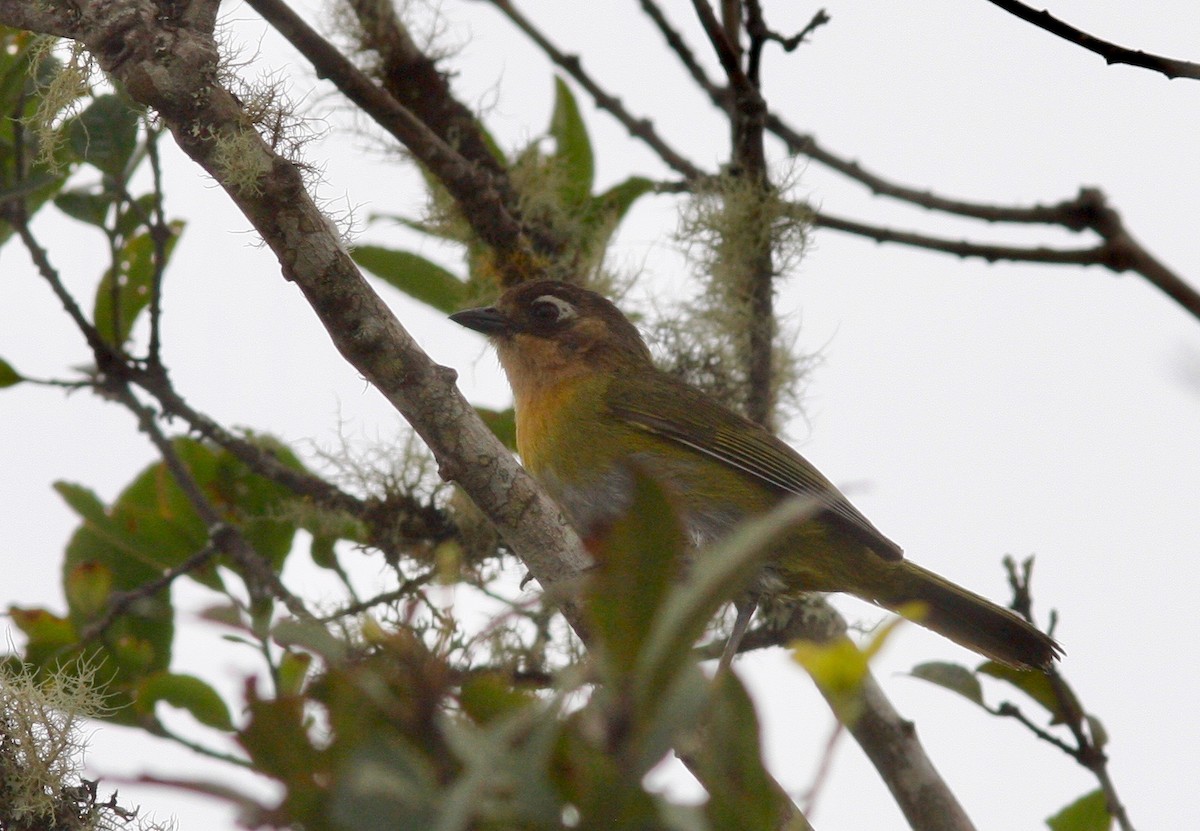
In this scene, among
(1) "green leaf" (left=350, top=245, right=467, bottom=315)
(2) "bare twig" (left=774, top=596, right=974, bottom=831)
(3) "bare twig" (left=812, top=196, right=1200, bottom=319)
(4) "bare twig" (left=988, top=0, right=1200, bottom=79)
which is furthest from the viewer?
(1) "green leaf" (left=350, top=245, right=467, bottom=315)

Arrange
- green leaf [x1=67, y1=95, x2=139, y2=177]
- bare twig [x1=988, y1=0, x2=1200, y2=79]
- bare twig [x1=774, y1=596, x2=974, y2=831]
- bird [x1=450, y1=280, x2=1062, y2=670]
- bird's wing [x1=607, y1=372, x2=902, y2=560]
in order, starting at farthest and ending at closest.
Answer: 1. bird's wing [x1=607, y1=372, x2=902, y2=560]
2. bird [x1=450, y1=280, x2=1062, y2=670]
3. bare twig [x1=774, y1=596, x2=974, y2=831]
4. green leaf [x1=67, y1=95, x2=139, y2=177]
5. bare twig [x1=988, y1=0, x2=1200, y2=79]

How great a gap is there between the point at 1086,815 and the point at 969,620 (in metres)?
0.98

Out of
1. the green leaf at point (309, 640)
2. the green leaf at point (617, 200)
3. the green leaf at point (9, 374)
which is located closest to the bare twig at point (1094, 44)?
the green leaf at point (309, 640)

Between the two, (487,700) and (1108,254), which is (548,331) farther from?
(487,700)

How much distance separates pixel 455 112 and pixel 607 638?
423cm

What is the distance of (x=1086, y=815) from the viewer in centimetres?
319

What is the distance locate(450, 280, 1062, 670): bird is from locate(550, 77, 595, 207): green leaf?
51 cm

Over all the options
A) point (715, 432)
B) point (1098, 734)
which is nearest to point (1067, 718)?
point (1098, 734)

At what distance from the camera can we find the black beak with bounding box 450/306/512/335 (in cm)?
450

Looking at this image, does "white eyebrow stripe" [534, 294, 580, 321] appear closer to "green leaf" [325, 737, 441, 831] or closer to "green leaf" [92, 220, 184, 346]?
"green leaf" [92, 220, 184, 346]

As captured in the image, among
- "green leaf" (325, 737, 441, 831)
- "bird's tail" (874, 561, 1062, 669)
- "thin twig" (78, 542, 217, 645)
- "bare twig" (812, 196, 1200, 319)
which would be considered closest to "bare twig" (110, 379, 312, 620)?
"thin twig" (78, 542, 217, 645)

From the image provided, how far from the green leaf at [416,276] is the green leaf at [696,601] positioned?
3762 millimetres

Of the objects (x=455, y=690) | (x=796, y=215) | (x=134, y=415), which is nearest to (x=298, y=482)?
(x=134, y=415)

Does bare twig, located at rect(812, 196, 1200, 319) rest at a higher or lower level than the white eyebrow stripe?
lower
